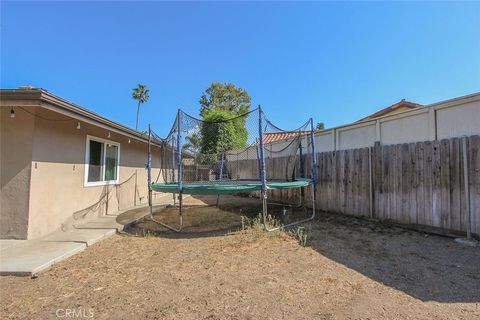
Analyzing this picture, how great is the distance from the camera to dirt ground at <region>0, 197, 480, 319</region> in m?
2.51

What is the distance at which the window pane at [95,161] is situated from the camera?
6713 mm

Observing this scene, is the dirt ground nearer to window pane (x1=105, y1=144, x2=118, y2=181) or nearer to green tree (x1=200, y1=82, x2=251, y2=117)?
window pane (x1=105, y1=144, x2=118, y2=181)

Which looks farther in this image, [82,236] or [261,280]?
[82,236]

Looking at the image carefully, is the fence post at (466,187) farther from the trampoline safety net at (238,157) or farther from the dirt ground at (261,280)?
the trampoline safety net at (238,157)

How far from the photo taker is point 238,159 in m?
13.8

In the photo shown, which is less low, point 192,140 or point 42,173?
point 192,140

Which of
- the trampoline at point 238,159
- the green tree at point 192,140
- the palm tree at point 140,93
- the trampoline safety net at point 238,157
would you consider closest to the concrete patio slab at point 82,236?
the trampoline at point 238,159

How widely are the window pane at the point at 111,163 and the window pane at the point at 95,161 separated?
0.31m

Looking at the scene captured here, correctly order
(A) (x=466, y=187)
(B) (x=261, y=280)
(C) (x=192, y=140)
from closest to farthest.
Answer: (B) (x=261, y=280) → (A) (x=466, y=187) → (C) (x=192, y=140)

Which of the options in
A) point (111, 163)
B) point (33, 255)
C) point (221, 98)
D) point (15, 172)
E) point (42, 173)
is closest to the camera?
point (33, 255)

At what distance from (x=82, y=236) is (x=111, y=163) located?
3.06 m

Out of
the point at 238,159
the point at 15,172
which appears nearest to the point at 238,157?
the point at 238,159

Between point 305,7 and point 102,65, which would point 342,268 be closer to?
point 305,7

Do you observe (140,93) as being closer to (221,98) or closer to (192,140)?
(221,98)
